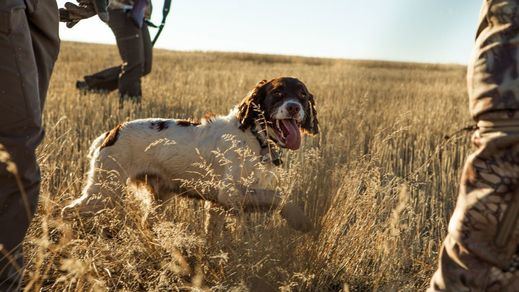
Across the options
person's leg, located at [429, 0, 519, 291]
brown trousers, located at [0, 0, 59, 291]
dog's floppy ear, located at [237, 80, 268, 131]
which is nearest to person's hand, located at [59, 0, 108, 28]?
brown trousers, located at [0, 0, 59, 291]

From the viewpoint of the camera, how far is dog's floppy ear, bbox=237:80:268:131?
350 cm

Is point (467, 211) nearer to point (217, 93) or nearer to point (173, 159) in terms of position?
point (173, 159)

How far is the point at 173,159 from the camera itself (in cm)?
358

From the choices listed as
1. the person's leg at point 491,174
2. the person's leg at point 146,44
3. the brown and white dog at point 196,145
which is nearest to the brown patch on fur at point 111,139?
the brown and white dog at point 196,145

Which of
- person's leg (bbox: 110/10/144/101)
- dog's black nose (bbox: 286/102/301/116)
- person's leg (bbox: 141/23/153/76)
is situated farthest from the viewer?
person's leg (bbox: 141/23/153/76)

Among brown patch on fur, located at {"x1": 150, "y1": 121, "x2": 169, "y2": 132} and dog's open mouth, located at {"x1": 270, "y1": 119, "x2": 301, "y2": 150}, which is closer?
dog's open mouth, located at {"x1": 270, "y1": 119, "x2": 301, "y2": 150}

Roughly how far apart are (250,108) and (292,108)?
0.25m

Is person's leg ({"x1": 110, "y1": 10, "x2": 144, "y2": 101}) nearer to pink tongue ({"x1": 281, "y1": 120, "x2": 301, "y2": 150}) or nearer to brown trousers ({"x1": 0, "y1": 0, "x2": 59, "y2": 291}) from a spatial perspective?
pink tongue ({"x1": 281, "y1": 120, "x2": 301, "y2": 150})

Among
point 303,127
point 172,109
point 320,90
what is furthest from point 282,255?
point 320,90

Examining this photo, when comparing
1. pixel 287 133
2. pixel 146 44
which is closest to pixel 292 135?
pixel 287 133

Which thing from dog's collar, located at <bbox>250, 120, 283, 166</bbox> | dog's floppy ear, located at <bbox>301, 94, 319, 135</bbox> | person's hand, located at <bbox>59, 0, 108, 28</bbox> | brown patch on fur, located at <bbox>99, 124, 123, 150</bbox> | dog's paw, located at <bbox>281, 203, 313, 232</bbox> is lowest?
dog's paw, located at <bbox>281, 203, 313, 232</bbox>

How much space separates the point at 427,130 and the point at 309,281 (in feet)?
14.8

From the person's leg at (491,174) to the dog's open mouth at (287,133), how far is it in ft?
5.60

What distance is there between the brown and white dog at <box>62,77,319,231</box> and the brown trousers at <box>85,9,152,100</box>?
4123mm
